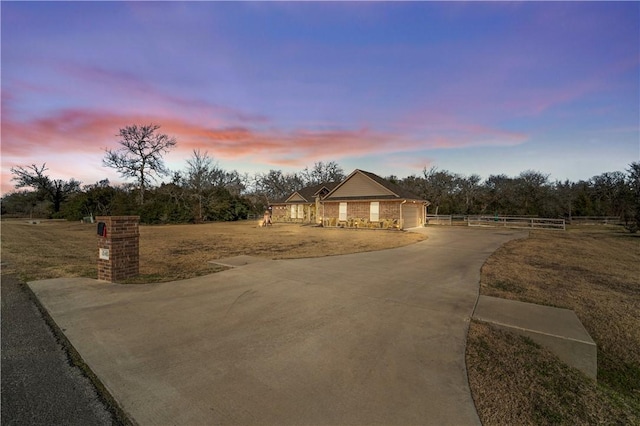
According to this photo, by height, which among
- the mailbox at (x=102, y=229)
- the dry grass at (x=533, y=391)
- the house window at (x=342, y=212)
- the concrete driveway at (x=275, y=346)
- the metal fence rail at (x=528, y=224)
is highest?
the house window at (x=342, y=212)

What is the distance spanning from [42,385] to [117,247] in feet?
13.7

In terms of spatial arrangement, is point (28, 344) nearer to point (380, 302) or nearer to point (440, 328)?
point (380, 302)

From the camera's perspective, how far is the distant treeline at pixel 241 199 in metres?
35.3

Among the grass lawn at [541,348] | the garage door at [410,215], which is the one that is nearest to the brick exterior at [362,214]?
the garage door at [410,215]

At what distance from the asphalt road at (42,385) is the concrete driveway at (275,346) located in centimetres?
17

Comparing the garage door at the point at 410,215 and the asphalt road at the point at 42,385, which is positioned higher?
the garage door at the point at 410,215

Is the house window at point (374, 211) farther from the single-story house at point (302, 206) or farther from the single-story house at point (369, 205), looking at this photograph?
the single-story house at point (302, 206)

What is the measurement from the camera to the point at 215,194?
134ft

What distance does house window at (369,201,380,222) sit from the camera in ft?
80.5

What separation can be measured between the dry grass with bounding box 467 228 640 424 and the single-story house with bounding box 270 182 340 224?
2617cm

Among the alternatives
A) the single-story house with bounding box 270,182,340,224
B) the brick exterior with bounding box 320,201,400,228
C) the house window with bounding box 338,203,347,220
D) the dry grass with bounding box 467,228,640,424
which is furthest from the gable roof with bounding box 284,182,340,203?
the dry grass with bounding box 467,228,640,424

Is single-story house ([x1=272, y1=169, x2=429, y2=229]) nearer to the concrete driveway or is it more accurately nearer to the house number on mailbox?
the concrete driveway

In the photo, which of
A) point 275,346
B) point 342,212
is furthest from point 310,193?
point 275,346

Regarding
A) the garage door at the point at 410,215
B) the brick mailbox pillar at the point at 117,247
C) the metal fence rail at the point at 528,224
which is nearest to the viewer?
the brick mailbox pillar at the point at 117,247
